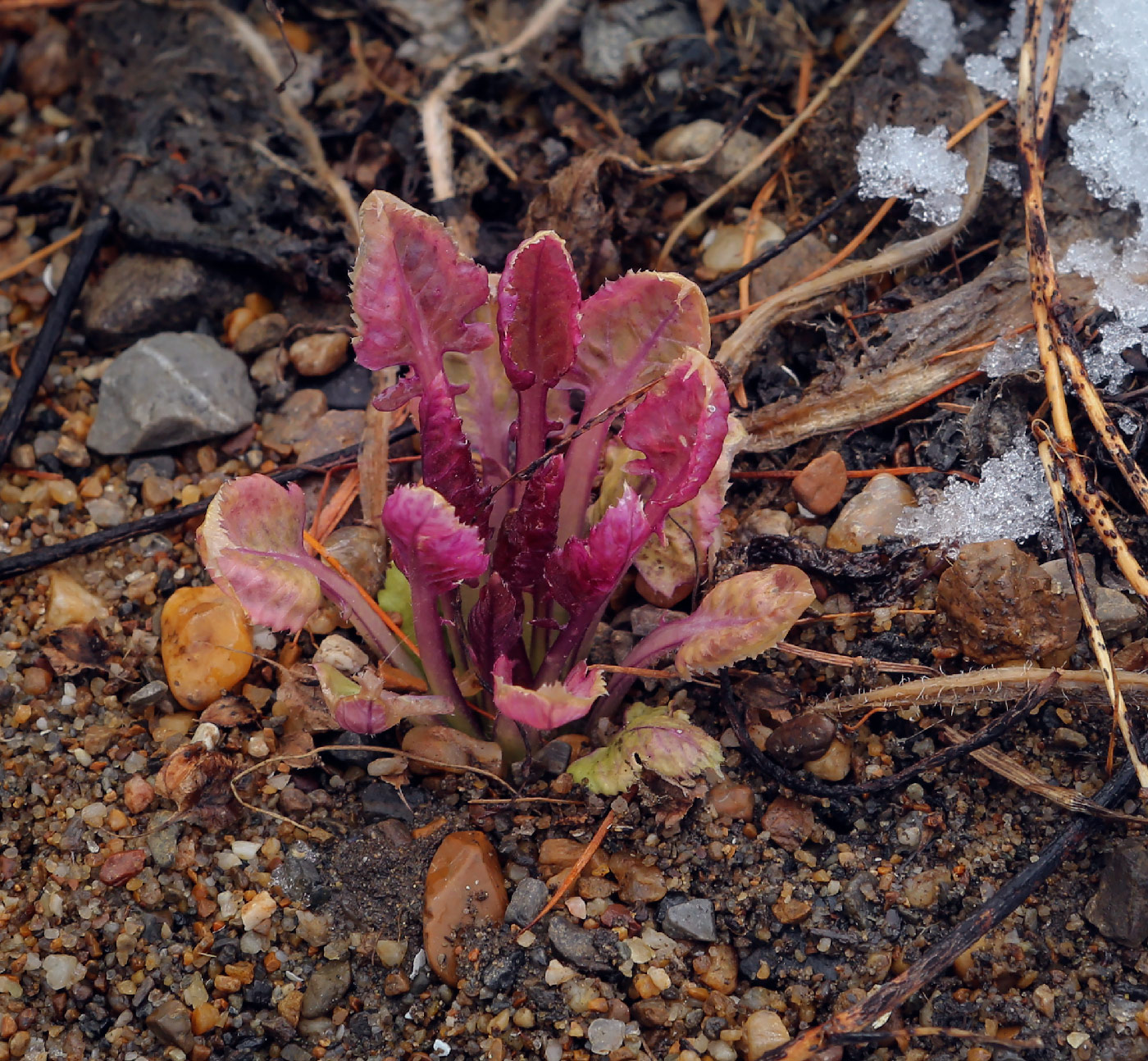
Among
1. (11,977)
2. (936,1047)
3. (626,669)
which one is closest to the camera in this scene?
(936,1047)

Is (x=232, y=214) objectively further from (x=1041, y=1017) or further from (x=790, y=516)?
(x=1041, y=1017)

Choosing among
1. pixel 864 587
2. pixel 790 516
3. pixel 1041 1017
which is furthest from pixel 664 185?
pixel 1041 1017

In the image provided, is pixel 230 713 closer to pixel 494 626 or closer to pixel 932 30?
pixel 494 626

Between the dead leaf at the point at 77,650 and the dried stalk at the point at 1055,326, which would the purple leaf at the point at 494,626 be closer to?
the dead leaf at the point at 77,650

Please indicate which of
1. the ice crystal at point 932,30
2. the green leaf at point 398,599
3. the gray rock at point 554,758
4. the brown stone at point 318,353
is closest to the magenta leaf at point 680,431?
the gray rock at point 554,758

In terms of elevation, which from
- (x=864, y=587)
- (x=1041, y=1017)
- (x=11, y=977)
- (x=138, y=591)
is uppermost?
(x=864, y=587)

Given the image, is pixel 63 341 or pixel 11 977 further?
pixel 63 341
